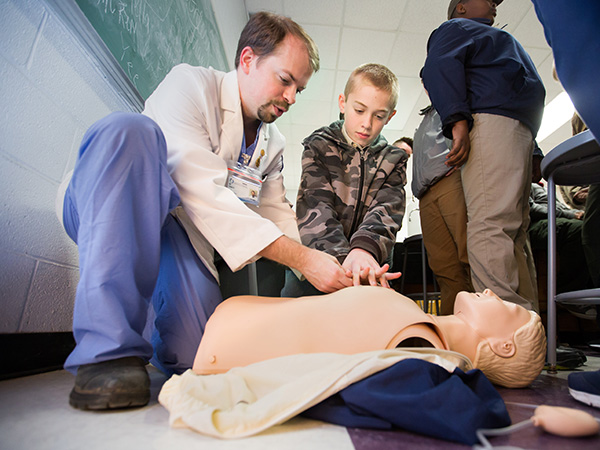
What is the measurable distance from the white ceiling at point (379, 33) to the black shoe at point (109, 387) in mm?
3479

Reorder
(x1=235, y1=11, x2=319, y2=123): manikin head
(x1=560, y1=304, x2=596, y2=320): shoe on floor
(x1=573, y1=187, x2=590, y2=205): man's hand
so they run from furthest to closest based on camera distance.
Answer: (x1=573, y1=187, x2=590, y2=205): man's hand → (x1=560, y1=304, x2=596, y2=320): shoe on floor → (x1=235, y1=11, x2=319, y2=123): manikin head

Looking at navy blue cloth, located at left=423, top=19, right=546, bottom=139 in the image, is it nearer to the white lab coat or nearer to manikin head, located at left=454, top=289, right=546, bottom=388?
the white lab coat

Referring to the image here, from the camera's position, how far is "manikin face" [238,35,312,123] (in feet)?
4.32

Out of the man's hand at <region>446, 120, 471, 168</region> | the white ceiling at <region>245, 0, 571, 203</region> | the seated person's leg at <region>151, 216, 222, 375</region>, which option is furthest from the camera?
the white ceiling at <region>245, 0, 571, 203</region>

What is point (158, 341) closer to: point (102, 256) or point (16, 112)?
point (102, 256)

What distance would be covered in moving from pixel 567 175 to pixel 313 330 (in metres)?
1.29

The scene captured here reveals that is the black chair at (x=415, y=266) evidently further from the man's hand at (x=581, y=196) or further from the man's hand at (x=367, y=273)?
the man's hand at (x=367, y=273)

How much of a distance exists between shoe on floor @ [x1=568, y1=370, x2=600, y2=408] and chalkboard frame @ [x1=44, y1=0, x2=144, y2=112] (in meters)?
1.69

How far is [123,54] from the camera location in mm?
1443

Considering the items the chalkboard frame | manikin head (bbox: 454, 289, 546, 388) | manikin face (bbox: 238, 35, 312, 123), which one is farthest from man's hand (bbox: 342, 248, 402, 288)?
the chalkboard frame

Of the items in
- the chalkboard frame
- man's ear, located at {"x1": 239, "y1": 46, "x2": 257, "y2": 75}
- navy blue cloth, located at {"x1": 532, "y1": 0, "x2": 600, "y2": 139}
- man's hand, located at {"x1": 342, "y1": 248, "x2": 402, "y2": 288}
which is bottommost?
man's hand, located at {"x1": 342, "y1": 248, "x2": 402, "y2": 288}

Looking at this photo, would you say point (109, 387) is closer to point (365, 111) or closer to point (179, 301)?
point (179, 301)

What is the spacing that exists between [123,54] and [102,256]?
1.09 meters

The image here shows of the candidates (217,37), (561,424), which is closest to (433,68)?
(561,424)
